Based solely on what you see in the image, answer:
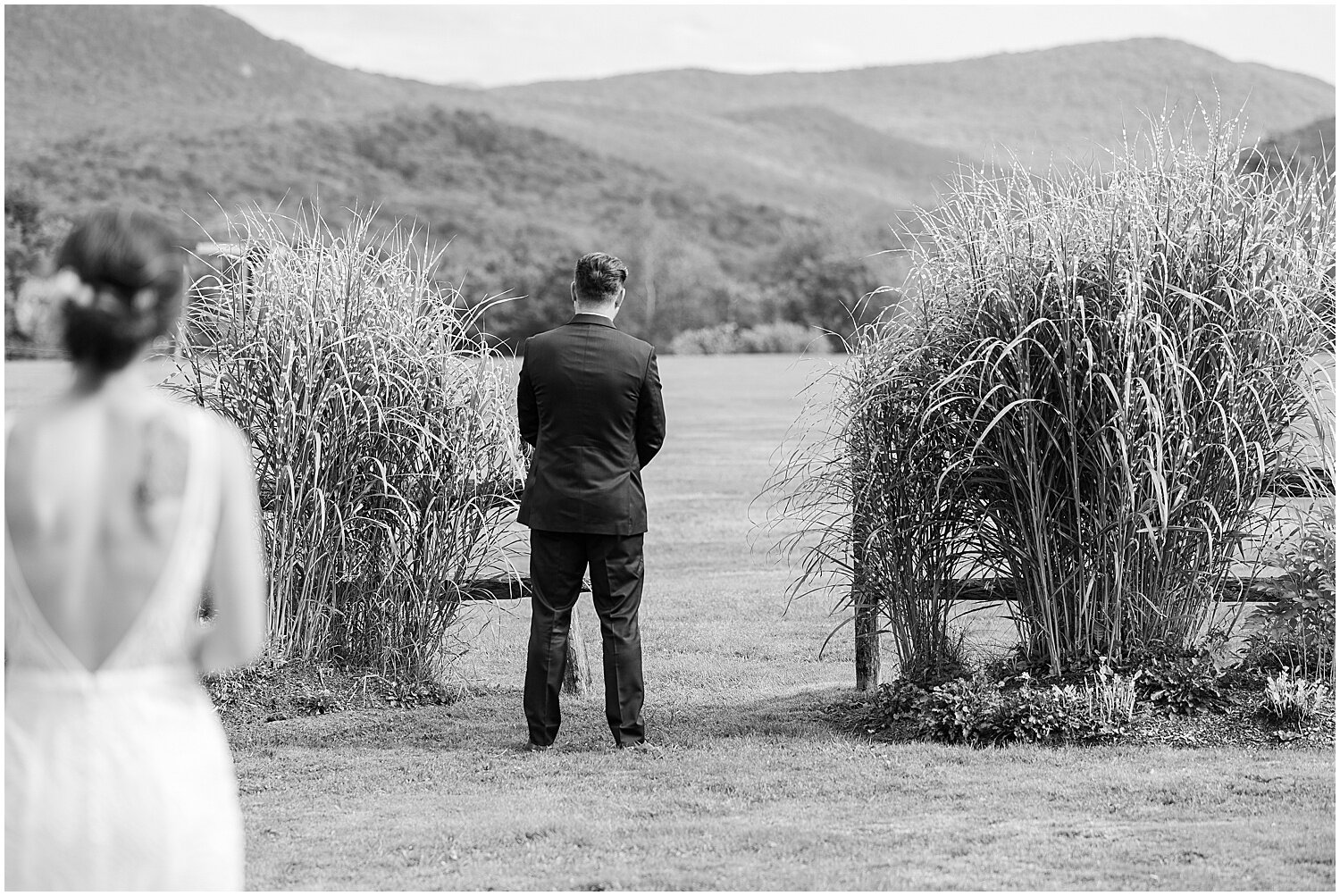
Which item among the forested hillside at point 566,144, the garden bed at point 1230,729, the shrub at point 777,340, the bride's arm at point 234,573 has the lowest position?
the garden bed at point 1230,729

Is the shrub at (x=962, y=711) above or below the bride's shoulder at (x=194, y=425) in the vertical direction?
below

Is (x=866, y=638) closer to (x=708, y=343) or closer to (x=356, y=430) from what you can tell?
(x=356, y=430)

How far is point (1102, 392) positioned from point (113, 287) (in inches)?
161

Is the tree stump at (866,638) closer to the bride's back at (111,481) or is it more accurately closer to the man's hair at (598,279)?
the man's hair at (598,279)

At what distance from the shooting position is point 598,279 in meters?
5.52

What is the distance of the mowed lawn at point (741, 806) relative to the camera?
413 cm

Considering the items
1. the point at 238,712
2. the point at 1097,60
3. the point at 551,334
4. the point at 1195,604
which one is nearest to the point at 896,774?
the point at 1195,604

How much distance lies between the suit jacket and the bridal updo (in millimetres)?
3285

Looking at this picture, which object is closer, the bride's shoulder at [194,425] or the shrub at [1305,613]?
the bride's shoulder at [194,425]

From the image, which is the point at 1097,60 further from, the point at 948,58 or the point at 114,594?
the point at 114,594

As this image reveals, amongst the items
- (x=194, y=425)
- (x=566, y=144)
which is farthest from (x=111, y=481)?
(x=566, y=144)

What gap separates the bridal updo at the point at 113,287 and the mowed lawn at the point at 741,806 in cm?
235

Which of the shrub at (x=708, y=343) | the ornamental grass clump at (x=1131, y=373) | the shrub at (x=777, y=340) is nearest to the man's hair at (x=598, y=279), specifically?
the ornamental grass clump at (x=1131, y=373)

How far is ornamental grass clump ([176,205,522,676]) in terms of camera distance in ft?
20.2
